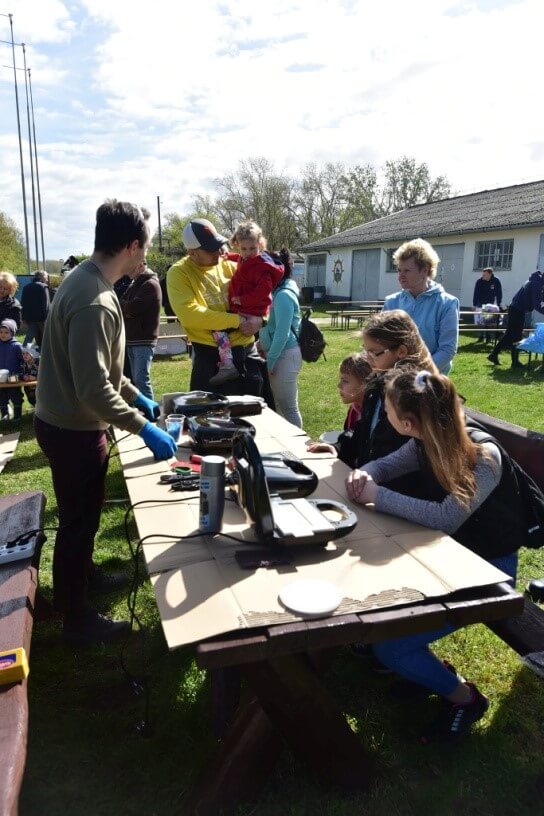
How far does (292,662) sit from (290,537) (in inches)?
12.6

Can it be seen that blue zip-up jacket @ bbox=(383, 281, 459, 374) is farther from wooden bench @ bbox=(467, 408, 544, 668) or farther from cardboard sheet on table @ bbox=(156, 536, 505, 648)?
cardboard sheet on table @ bbox=(156, 536, 505, 648)

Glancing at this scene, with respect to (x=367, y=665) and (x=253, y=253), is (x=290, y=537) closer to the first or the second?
(x=367, y=665)

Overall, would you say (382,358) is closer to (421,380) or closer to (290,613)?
(421,380)

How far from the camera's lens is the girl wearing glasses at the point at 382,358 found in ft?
8.10

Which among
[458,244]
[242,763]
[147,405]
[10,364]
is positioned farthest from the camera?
[458,244]

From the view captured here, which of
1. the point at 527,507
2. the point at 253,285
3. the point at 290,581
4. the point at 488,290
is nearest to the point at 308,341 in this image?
the point at 253,285

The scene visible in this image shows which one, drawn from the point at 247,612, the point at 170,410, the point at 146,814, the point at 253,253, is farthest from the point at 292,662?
the point at 253,253

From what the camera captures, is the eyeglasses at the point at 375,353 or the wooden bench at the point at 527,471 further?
the eyeglasses at the point at 375,353

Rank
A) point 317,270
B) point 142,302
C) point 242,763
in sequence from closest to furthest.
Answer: point 242,763, point 142,302, point 317,270

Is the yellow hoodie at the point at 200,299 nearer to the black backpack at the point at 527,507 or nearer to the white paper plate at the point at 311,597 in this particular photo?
the black backpack at the point at 527,507

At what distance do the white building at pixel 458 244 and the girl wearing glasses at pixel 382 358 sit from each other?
1490 cm

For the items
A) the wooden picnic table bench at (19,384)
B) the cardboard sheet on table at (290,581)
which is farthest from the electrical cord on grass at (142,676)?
the wooden picnic table bench at (19,384)

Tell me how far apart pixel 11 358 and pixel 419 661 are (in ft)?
19.6

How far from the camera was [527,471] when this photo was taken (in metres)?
2.55
